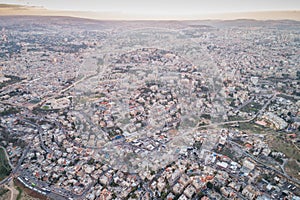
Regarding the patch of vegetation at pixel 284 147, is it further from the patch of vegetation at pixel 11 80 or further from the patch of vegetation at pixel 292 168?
the patch of vegetation at pixel 11 80

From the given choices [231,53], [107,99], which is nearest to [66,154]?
[107,99]

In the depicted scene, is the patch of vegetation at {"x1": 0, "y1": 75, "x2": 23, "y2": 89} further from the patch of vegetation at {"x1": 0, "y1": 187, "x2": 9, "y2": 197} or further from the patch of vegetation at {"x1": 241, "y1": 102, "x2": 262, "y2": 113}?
the patch of vegetation at {"x1": 241, "y1": 102, "x2": 262, "y2": 113}

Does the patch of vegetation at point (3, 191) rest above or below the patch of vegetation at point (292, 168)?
below

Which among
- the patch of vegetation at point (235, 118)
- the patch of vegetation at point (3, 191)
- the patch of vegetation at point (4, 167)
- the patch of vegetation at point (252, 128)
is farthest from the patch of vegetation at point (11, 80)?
the patch of vegetation at point (252, 128)

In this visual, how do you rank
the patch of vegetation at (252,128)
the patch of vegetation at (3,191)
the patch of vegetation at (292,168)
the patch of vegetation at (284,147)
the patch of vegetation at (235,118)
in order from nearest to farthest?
1. the patch of vegetation at (3,191)
2. the patch of vegetation at (292,168)
3. the patch of vegetation at (284,147)
4. the patch of vegetation at (252,128)
5. the patch of vegetation at (235,118)

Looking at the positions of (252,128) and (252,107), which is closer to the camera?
(252,128)

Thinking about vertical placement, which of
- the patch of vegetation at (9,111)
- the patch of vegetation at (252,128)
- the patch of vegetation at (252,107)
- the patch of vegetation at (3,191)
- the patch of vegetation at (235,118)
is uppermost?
the patch of vegetation at (252,107)

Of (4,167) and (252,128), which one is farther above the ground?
(252,128)

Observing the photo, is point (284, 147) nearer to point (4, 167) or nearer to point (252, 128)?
point (252, 128)

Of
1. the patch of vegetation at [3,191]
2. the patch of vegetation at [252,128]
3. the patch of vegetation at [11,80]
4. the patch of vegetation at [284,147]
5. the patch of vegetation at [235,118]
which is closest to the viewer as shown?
the patch of vegetation at [3,191]

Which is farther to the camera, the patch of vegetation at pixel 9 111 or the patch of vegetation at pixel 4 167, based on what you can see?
the patch of vegetation at pixel 9 111

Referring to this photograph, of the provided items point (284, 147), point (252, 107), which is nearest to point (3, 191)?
point (284, 147)
